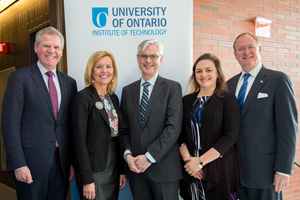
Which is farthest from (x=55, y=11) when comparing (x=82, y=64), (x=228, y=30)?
(x=228, y=30)

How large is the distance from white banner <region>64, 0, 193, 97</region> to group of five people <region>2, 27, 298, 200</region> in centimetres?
41

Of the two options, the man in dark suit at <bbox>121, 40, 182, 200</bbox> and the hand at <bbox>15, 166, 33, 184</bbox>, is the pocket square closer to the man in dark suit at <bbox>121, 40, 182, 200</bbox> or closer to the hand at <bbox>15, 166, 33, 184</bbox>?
the man in dark suit at <bbox>121, 40, 182, 200</bbox>

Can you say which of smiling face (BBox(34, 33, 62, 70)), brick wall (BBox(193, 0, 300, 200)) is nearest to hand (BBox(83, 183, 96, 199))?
smiling face (BBox(34, 33, 62, 70))

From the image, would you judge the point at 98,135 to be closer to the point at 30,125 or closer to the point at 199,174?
the point at 30,125

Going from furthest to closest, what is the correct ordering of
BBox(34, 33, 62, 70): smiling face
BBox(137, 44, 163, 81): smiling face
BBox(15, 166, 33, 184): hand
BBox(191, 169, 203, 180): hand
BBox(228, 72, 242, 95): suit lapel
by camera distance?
BBox(228, 72, 242, 95): suit lapel, BBox(137, 44, 163, 81): smiling face, BBox(34, 33, 62, 70): smiling face, BBox(191, 169, 203, 180): hand, BBox(15, 166, 33, 184): hand

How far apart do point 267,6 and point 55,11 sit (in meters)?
3.58

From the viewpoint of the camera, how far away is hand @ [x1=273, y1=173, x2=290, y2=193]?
6.34ft

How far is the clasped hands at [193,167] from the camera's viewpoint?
A: 186 centimetres

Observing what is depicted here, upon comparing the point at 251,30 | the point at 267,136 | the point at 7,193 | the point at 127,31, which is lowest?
the point at 7,193

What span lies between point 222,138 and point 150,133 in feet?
1.89

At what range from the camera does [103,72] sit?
2.12m

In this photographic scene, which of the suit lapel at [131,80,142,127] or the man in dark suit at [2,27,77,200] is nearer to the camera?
the man in dark suit at [2,27,77,200]

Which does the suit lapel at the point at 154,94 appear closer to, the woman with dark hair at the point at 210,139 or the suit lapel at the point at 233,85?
the woman with dark hair at the point at 210,139

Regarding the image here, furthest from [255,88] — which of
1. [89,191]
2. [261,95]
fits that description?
[89,191]
